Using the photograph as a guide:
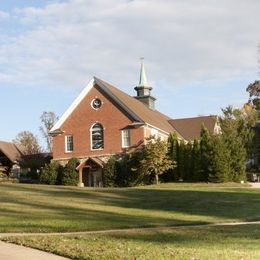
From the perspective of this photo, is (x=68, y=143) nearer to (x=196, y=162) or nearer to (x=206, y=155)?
(x=196, y=162)

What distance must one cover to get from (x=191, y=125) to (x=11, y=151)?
2174 centimetres

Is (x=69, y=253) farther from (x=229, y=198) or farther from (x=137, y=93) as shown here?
(x=137, y=93)

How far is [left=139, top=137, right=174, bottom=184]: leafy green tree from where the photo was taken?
46.8m

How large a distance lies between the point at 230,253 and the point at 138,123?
3920cm

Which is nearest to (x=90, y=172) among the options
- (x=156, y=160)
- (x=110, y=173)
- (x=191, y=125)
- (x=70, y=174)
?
(x=70, y=174)

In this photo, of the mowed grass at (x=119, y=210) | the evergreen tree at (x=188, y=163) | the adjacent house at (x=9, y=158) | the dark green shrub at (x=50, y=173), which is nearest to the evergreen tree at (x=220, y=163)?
the evergreen tree at (x=188, y=163)

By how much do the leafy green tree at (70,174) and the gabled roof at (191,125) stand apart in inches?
676

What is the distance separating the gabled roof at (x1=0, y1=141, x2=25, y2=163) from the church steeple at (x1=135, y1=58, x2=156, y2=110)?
15.9 metres

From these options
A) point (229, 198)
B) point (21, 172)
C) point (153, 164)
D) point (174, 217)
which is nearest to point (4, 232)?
point (174, 217)

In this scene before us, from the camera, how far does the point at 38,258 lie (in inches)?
399

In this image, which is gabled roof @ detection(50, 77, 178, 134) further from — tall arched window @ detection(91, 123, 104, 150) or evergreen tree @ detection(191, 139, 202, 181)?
evergreen tree @ detection(191, 139, 202, 181)

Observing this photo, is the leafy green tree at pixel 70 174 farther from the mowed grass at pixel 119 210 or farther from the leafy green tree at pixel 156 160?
the mowed grass at pixel 119 210

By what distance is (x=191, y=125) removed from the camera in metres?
66.6

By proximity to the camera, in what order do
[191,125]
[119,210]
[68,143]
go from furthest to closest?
[191,125], [68,143], [119,210]
